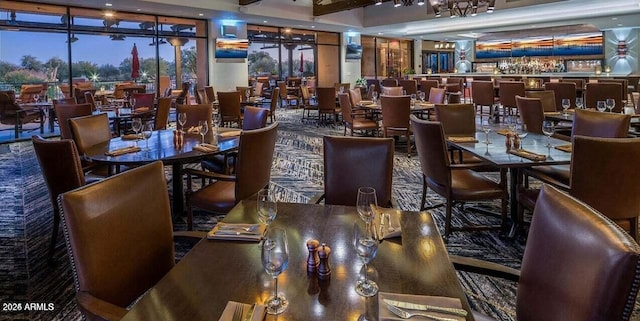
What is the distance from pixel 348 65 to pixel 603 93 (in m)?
10.9

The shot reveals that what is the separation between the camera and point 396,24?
1369 centimetres

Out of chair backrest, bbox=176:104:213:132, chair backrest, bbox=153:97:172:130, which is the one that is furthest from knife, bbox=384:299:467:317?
chair backrest, bbox=153:97:172:130

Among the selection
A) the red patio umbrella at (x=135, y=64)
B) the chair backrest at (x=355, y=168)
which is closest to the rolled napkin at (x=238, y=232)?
the chair backrest at (x=355, y=168)

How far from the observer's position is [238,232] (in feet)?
5.35

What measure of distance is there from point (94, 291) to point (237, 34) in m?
12.3

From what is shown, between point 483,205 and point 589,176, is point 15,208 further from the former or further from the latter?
point 589,176

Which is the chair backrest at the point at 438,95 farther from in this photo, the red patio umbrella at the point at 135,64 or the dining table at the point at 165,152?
the red patio umbrella at the point at 135,64

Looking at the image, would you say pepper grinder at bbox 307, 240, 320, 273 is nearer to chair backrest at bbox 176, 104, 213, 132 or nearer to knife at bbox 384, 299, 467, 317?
knife at bbox 384, 299, 467, 317

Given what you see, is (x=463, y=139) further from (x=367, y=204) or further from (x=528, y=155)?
(x=367, y=204)

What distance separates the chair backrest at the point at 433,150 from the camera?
3.11 meters

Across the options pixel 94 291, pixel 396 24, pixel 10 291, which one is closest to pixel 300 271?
pixel 94 291

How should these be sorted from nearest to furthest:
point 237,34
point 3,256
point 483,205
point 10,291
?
1. point 10,291
2. point 3,256
3. point 483,205
4. point 237,34

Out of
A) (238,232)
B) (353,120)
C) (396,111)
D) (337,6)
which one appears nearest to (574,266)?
(238,232)

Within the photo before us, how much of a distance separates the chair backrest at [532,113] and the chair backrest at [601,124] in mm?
1107
